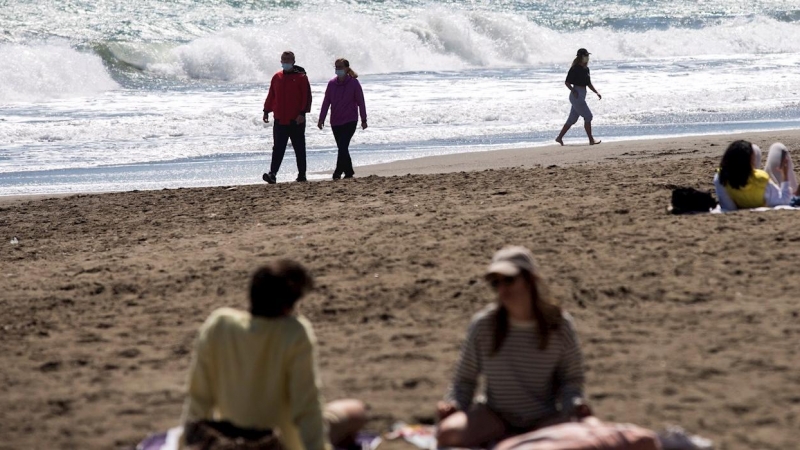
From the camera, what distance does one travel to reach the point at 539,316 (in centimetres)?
468

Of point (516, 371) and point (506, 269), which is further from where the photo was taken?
point (516, 371)

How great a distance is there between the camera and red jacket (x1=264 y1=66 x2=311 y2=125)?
13617 mm

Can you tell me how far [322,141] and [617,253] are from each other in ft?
33.2

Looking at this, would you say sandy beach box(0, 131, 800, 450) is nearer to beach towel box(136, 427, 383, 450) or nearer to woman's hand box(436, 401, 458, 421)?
beach towel box(136, 427, 383, 450)

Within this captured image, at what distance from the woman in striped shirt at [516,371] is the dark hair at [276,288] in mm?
826

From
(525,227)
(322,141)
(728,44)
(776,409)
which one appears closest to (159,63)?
(322,141)

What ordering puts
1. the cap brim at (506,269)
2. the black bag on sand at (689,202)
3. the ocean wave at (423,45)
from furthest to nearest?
the ocean wave at (423,45), the black bag on sand at (689,202), the cap brim at (506,269)

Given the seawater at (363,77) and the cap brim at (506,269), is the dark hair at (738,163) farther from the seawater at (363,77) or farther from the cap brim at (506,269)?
the seawater at (363,77)

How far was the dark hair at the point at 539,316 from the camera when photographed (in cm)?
466

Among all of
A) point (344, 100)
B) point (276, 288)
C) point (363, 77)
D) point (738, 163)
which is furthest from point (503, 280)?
point (363, 77)

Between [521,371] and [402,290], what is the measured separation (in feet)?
9.71

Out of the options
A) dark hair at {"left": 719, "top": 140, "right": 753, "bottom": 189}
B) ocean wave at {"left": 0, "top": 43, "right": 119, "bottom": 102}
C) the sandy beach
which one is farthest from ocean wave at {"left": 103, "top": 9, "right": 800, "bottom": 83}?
dark hair at {"left": 719, "top": 140, "right": 753, "bottom": 189}

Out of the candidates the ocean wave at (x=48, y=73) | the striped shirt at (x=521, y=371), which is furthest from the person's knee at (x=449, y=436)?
the ocean wave at (x=48, y=73)

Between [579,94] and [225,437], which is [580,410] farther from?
[579,94]
